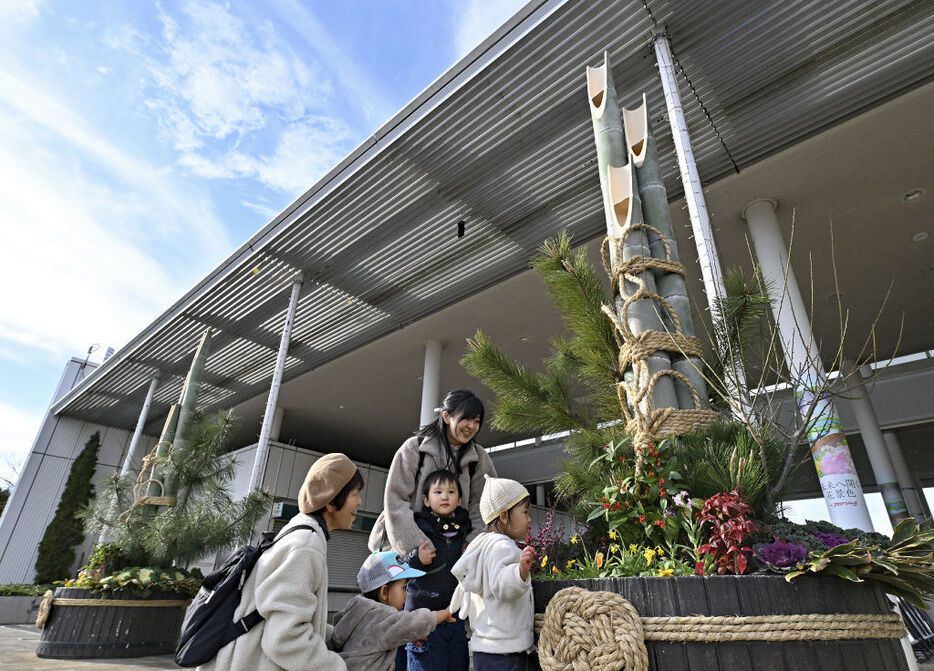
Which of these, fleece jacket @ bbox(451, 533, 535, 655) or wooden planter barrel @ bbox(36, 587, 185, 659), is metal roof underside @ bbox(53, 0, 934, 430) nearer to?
fleece jacket @ bbox(451, 533, 535, 655)

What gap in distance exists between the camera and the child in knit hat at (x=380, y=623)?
164 cm

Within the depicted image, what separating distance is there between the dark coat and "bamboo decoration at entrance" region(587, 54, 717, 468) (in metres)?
0.87

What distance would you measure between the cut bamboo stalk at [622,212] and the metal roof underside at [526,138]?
1.74 metres

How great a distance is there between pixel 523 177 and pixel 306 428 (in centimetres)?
1263

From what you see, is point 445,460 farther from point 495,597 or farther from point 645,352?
point 645,352

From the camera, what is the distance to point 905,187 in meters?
5.87

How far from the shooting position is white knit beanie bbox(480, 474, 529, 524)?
191 centimetres

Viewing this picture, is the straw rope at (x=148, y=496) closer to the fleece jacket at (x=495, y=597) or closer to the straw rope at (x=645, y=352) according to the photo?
the fleece jacket at (x=495, y=597)

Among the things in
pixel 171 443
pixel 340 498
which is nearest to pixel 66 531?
pixel 171 443

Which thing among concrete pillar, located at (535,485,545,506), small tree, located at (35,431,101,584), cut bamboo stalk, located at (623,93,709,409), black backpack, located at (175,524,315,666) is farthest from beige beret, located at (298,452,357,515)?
concrete pillar, located at (535,485,545,506)

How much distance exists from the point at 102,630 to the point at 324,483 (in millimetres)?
5090

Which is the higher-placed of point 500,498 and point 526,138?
point 526,138

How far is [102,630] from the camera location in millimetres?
4859

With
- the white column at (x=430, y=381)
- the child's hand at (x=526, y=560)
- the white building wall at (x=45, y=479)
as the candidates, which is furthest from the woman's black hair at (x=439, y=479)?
the white building wall at (x=45, y=479)
